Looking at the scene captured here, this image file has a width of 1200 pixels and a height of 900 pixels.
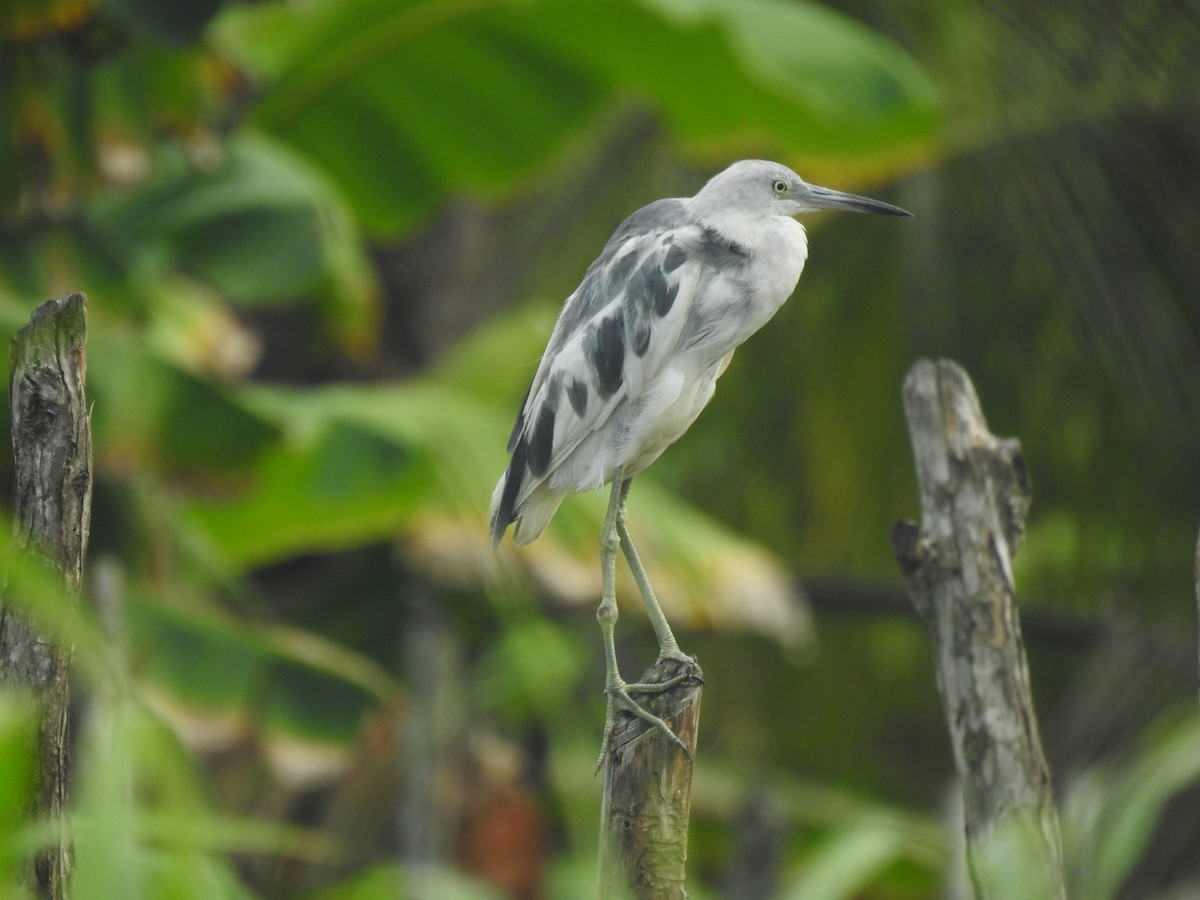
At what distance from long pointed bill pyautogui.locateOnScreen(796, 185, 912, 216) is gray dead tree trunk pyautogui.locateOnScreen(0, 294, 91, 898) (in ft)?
5.31

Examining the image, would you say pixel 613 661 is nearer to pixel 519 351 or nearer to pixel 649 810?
pixel 649 810

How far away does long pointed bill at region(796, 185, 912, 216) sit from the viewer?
9.87ft

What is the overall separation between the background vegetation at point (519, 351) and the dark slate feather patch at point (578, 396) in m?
1.10

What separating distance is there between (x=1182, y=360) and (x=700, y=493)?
3.61 m

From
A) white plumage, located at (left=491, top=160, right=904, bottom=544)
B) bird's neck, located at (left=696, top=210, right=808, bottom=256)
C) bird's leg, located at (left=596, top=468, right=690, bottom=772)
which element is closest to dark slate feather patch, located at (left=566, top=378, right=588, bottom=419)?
white plumage, located at (left=491, top=160, right=904, bottom=544)

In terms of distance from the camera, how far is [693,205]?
118 inches

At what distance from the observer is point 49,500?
75.0 inches

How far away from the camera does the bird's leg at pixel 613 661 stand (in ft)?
8.88

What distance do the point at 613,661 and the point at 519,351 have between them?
140 inches

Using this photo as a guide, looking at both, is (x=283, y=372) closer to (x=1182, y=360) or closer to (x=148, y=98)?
(x=148, y=98)

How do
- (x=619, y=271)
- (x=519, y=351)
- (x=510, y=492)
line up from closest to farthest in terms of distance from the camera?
(x=619, y=271) → (x=510, y=492) → (x=519, y=351)

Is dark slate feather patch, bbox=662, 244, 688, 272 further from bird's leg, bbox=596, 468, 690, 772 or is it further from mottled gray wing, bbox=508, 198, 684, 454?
bird's leg, bbox=596, 468, 690, 772

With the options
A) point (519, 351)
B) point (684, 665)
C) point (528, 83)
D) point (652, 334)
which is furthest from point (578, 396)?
point (528, 83)

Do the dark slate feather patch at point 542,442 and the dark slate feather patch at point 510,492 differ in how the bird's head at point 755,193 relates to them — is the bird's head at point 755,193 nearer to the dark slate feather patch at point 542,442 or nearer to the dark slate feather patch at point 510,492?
the dark slate feather patch at point 542,442
